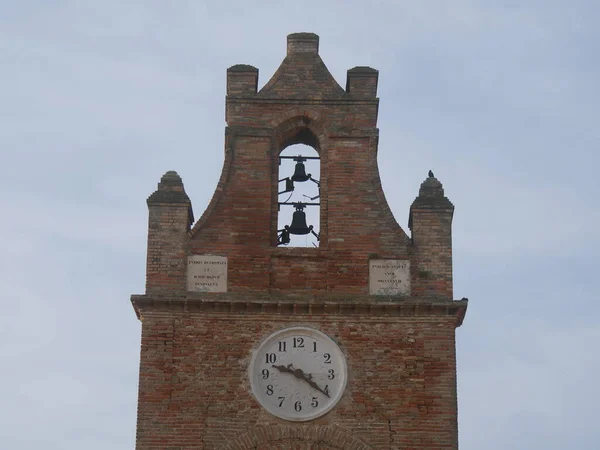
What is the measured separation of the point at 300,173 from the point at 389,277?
9.26 ft

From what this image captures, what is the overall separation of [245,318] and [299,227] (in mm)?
2415

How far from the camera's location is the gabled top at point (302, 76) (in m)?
26.3

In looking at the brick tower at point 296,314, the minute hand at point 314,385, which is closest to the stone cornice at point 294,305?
the brick tower at point 296,314

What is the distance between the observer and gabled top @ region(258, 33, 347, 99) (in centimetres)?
2628

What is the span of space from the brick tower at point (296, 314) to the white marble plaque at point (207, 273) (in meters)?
0.02

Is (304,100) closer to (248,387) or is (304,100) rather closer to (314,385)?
(314,385)

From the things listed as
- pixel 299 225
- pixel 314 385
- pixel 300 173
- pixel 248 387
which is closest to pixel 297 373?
pixel 314 385

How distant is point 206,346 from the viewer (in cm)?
2389

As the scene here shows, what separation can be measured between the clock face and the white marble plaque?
49.5 inches

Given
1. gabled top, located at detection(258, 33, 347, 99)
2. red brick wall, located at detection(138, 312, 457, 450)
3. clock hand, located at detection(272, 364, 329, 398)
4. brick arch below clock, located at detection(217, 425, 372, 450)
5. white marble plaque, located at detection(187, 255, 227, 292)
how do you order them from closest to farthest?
brick arch below clock, located at detection(217, 425, 372, 450) → red brick wall, located at detection(138, 312, 457, 450) → clock hand, located at detection(272, 364, 329, 398) → white marble plaque, located at detection(187, 255, 227, 292) → gabled top, located at detection(258, 33, 347, 99)

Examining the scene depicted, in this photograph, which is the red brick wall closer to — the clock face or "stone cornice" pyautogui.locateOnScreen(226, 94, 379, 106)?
the clock face

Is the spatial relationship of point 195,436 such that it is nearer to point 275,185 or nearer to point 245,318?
point 245,318

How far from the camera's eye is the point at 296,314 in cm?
2417

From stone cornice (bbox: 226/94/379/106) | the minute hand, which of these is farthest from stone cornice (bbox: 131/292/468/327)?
stone cornice (bbox: 226/94/379/106)
